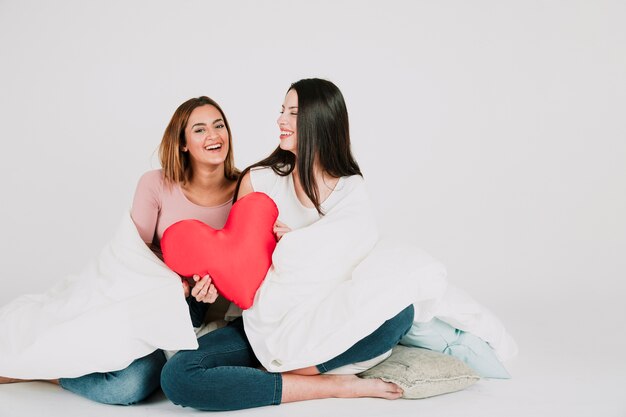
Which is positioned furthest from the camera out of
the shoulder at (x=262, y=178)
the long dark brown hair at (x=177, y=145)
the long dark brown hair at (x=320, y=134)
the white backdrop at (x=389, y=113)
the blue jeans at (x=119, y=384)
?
the white backdrop at (x=389, y=113)

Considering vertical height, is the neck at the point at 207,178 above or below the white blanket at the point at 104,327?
above

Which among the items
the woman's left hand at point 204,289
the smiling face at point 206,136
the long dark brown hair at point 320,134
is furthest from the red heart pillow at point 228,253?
the smiling face at point 206,136

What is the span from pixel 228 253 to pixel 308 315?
362 millimetres

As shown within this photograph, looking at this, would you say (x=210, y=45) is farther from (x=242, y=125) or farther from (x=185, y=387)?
(x=185, y=387)

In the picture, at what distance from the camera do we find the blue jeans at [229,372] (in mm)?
2457

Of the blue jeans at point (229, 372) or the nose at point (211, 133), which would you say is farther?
the nose at point (211, 133)

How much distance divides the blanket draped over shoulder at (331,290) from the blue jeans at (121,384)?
0.40 meters

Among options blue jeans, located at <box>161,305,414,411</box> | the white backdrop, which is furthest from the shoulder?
the white backdrop

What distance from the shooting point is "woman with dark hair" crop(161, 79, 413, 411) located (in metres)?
2.48

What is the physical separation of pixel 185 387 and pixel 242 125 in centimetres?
231

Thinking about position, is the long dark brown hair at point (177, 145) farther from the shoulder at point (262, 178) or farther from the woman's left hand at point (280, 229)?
the woman's left hand at point (280, 229)

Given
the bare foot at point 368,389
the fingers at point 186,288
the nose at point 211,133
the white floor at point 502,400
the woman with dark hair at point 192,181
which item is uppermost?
the nose at point 211,133

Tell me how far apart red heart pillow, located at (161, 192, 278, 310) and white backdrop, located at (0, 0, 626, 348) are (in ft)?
5.89

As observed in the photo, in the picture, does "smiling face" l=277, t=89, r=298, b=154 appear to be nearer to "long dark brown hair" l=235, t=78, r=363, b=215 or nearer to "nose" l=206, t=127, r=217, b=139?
"long dark brown hair" l=235, t=78, r=363, b=215
